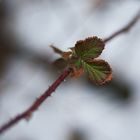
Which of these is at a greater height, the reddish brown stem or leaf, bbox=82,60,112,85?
leaf, bbox=82,60,112,85

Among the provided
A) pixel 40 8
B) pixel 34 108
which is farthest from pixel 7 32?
pixel 34 108

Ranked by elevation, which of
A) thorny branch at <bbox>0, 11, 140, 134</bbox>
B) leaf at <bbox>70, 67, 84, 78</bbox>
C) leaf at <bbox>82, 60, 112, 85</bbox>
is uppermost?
leaf at <bbox>82, 60, 112, 85</bbox>

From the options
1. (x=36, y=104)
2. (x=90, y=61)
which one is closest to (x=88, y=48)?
(x=90, y=61)

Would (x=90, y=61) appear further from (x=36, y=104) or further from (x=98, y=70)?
(x=36, y=104)

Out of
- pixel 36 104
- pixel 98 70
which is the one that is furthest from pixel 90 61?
pixel 36 104

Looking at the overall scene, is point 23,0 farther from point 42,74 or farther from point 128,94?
point 128,94
